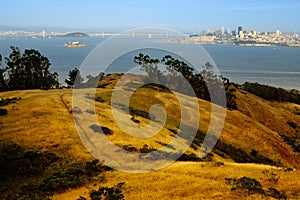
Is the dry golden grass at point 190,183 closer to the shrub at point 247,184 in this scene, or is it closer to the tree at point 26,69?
the shrub at point 247,184

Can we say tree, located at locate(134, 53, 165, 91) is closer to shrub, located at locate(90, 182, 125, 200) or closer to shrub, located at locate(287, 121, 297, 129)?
shrub, located at locate(287, 121, 297, 129)

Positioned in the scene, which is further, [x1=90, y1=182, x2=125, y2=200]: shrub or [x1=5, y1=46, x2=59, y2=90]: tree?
[x1=5, y1=46, x2=59, y2=90]: tree

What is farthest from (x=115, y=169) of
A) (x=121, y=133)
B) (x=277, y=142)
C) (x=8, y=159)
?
(x=277, y=142)

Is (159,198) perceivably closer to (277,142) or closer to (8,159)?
(8,159)

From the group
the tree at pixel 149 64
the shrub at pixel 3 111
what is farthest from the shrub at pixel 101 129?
the tree at pixel 149 64

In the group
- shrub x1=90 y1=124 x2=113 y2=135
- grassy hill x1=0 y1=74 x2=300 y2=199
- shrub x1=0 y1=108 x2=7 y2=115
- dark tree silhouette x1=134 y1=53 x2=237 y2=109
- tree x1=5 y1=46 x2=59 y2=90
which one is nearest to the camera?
grassy hill x1=0 y1=74 x2=300 y2=199

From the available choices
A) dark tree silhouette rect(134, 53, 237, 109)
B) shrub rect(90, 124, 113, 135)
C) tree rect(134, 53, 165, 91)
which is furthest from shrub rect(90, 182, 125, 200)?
dark tree silhouette rect(134, 53, 237, 109)
